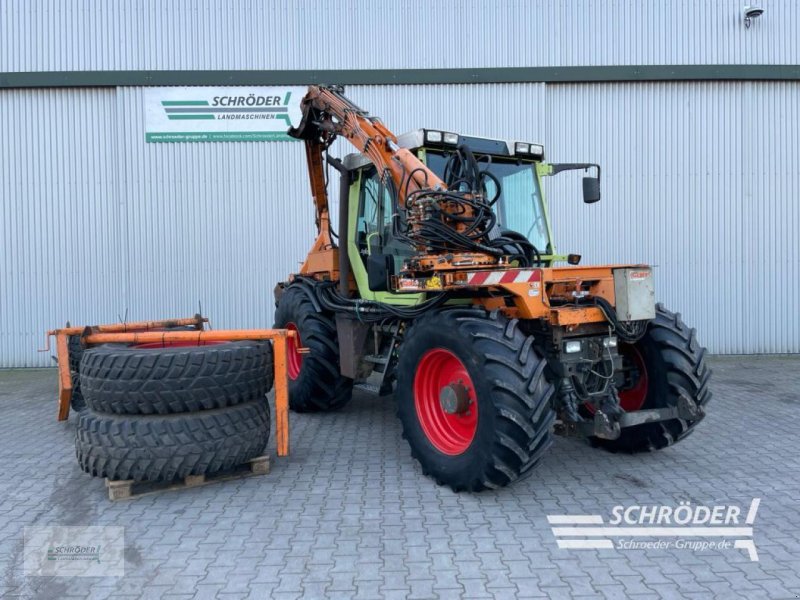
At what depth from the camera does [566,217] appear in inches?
404

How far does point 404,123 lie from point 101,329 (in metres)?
6.31

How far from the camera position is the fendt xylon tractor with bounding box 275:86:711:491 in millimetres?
3920

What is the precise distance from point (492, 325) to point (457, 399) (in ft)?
2.09

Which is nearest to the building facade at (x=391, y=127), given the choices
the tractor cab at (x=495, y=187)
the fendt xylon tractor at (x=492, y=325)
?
the fendt xylon tractor at (x=492, y=325)

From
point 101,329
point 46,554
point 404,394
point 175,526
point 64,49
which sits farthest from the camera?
A: point 64,49

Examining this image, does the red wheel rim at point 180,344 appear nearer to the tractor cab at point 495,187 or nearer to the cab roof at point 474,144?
the tractor cab at point 495,187

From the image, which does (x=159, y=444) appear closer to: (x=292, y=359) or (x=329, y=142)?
(x=292, y=359)

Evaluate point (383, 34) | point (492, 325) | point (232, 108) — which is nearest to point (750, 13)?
point (383, 34)

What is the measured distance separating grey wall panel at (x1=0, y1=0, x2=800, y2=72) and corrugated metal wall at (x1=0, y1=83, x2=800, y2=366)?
55 cm

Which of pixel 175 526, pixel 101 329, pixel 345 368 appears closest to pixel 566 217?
pixel 345 368

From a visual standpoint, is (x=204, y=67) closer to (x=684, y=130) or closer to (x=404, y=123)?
(x=404, y=123)

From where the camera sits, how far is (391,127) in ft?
33.1

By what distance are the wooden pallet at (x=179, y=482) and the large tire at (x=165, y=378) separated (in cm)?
53

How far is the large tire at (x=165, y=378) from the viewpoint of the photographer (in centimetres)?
412
